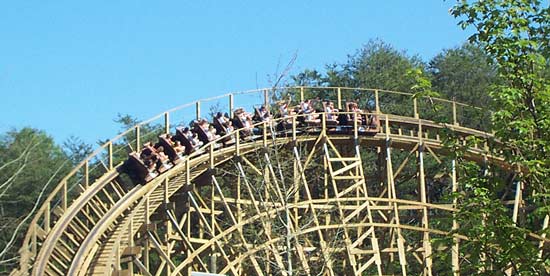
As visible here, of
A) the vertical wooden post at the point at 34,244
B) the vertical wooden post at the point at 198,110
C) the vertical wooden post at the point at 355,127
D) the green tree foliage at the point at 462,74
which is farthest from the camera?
the green tree foliage at the point at 462,74

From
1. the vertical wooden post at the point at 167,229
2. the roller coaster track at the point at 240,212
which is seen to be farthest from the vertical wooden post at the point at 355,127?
the vertical wooden post at the point at 167,229

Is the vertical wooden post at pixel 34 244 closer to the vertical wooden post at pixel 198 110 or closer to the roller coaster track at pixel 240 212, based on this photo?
the roller coaster track at pixel 240 212

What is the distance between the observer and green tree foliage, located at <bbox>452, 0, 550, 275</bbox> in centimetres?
966

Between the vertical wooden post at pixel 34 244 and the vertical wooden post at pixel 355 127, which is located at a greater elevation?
the vertical wooden post at pixel 355 127

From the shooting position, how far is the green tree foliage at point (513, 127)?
9.66m

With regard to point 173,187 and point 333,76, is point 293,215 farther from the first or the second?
point 333,76

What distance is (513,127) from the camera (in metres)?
9.89

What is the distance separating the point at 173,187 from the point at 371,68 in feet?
81.2

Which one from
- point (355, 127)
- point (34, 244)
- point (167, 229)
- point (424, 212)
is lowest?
point (34, 244)

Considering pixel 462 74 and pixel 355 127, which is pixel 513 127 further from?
pixel 462 74

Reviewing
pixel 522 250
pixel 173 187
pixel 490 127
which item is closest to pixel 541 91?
pixel 490 127

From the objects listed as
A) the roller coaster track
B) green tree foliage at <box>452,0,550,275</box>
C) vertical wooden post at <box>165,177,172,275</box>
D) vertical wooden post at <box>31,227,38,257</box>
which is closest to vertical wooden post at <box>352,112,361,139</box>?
the roller coaster track

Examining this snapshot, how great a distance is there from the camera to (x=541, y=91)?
9969 mm

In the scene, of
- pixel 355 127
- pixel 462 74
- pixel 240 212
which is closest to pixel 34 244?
pixel 240 212
